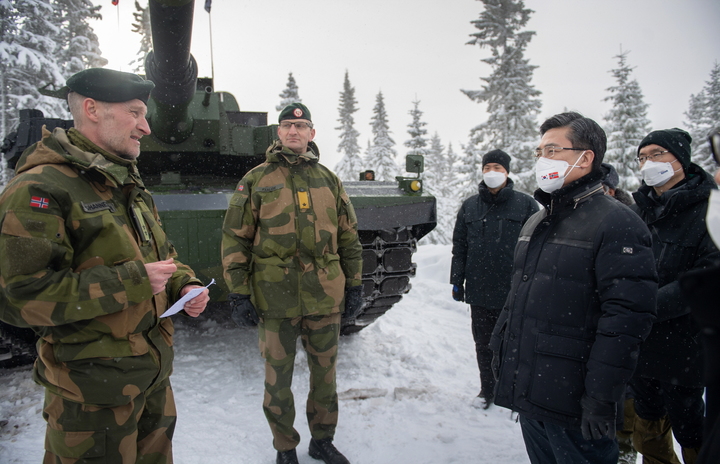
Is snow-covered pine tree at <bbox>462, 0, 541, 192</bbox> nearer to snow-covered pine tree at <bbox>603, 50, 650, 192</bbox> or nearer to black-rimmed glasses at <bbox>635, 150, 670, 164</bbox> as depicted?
snow-covered pine tree at <bbox>603, 50, 650, 192</bbox>

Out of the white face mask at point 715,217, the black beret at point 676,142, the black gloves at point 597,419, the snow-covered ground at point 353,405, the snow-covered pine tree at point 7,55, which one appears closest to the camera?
the white face mask at point 715,217

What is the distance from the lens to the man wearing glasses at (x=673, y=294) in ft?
7.69

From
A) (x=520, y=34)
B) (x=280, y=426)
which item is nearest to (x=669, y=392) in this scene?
(x=280, y=426)

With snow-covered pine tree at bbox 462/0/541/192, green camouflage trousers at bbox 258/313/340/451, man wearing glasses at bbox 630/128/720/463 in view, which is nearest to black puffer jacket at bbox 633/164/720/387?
man wearing glasses at bbox 630/128/720/463

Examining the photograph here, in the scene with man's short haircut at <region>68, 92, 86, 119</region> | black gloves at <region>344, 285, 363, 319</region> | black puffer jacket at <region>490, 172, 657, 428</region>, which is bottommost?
black gloves at <region>344, 285, 363, 319</region>

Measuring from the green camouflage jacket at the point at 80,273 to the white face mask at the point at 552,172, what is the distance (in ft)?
5.86

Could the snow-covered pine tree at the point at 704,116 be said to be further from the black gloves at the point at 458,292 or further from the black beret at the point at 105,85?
the black beret at the point at 105,85

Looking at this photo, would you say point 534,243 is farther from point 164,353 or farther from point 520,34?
point 520,34

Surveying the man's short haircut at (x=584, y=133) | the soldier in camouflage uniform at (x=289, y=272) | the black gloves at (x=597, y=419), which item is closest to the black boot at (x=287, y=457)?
the soldier in camouflage uniform at (x=289, y=272)

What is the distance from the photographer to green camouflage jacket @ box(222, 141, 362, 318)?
9.43ft

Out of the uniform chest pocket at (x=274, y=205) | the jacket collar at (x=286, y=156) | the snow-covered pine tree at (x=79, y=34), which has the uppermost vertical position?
the snow-covered pine tree at (x=79, y=34)

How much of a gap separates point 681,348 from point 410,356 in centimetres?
291

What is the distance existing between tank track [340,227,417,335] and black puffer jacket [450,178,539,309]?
27.7 inches

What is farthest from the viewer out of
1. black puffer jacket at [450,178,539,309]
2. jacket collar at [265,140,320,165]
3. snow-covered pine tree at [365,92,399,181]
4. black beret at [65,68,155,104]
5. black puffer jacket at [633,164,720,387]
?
snow-covered pine tree at [365,92,399,181]
